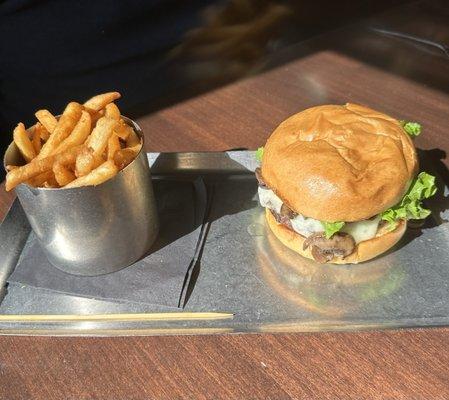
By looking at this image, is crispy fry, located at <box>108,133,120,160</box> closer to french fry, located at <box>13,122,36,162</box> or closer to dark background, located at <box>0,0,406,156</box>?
french fry, located at <box>13,122,36,162</box>

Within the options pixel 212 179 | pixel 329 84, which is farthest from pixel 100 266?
pixel 329 84

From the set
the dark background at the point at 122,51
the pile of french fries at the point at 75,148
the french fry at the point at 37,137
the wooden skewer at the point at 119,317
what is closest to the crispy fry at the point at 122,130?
the pile of french fries at the point at 75,148

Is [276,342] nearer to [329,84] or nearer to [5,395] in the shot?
[5,395]

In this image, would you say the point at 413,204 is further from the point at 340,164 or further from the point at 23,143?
the point at 23,143

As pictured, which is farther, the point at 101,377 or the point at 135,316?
the point at 135,316

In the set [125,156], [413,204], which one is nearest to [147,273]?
[125,156]

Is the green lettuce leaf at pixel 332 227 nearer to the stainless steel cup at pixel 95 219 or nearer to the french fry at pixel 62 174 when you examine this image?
the stainless steel cup at pixel 95 219
